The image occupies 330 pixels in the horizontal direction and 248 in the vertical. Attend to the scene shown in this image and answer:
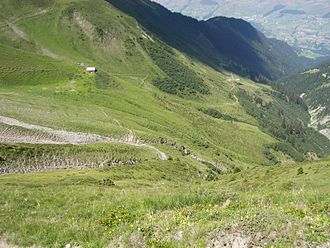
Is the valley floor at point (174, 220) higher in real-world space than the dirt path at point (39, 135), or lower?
higher

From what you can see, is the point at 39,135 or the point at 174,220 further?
the point at 39,135

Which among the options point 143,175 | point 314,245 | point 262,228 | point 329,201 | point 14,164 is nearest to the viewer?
point 314,245

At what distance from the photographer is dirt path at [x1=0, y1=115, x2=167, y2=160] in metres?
104

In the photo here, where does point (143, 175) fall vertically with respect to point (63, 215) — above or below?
below

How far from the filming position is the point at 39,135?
111750 millimetres

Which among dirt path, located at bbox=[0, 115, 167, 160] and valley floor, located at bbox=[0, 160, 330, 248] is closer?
valley floor, located at bbox=[0, 160, 330, 248]

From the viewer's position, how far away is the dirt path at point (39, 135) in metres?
104

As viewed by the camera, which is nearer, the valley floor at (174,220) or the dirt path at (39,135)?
the valley floor at (174,220)

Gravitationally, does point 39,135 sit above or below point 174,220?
below

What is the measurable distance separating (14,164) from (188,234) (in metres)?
66.5

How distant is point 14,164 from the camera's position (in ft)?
254

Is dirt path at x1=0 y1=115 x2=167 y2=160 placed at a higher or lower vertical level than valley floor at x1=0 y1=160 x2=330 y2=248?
lower

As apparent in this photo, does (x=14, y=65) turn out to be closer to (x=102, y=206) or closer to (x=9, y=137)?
(x=9, y=137)

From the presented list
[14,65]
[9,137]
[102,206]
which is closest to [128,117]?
[14,65]
